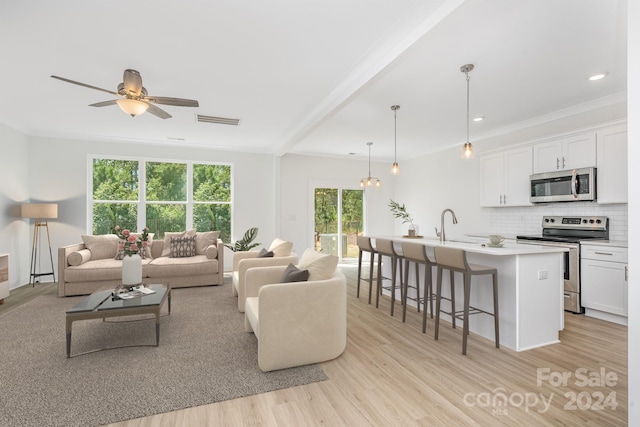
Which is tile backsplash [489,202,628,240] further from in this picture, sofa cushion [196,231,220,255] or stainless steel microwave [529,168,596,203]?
sofa cushion [196,231,220,255]

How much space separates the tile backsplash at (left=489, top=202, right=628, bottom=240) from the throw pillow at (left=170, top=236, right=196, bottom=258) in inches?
213

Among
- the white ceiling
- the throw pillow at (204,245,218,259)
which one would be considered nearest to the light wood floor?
the white ceiling

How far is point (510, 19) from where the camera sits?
97.2 inches

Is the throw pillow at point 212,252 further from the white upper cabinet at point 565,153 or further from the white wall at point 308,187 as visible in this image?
the white upper cabinet at point 565,153

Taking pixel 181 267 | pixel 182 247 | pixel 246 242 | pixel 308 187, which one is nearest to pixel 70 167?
pixel 182 247

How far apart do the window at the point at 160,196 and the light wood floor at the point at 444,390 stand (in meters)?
4.70

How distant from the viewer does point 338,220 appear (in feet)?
26.7

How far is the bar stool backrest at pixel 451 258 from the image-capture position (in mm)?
2914

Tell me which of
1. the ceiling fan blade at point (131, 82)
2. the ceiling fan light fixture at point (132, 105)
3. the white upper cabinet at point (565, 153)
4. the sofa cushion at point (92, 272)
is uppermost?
the ceiling fan blade at point (131, 82)

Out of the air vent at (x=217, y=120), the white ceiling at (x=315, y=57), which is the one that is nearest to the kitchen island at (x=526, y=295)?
the white ceiling at (x=315, y=57)

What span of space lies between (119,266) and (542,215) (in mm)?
6551

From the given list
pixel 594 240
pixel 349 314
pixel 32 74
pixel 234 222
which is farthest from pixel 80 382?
pixel 594 240

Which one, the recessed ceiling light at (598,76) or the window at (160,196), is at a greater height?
the recessed ceiling light at (598,76)

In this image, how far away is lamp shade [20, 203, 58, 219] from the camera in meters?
5.15
